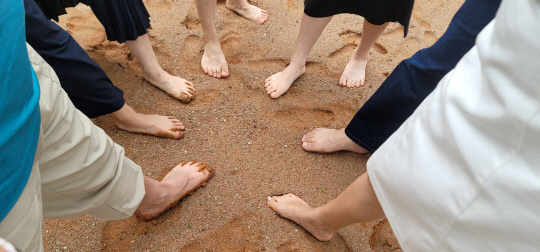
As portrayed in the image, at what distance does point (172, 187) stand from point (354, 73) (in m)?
1.17

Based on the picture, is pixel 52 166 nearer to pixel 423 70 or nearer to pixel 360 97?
pixel 423 70

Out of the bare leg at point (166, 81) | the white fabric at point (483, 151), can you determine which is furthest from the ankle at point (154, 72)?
the white fabric at point (483, 151)

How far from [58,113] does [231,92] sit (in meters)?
1.12

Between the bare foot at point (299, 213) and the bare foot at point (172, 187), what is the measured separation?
0.33 m

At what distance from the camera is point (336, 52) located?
7.13ft

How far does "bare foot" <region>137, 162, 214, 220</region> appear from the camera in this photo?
4.48ft

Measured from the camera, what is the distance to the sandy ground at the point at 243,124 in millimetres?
1449

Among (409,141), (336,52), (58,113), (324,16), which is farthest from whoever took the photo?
(336,52)

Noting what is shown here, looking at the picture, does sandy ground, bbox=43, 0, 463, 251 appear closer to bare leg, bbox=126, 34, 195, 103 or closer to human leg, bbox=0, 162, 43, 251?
bare leg, bbox=126, 34, 195, 103

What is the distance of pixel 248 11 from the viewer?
226 cm

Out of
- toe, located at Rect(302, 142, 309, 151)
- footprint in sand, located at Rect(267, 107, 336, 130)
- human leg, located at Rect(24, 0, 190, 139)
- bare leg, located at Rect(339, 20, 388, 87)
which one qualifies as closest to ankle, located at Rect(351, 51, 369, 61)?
bare leg, located at Rect(339, 20, 388, 87)

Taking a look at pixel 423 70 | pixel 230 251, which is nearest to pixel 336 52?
pixel 423 70

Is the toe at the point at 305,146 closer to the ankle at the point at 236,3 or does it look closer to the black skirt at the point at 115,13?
the black skirt at the point at 115,13

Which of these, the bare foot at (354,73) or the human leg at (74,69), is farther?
the bare foot at (354,73)
